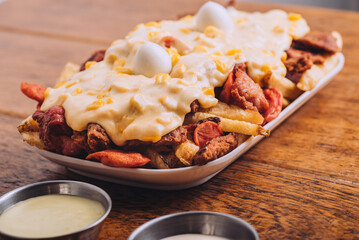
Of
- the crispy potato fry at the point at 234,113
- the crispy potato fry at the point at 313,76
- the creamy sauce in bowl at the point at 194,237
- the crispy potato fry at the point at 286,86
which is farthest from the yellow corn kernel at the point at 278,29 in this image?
the creamy sauce in bowl at the point at 194,237

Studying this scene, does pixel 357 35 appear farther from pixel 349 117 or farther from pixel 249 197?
pixel 249 197

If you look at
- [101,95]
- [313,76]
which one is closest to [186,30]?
[313,76]

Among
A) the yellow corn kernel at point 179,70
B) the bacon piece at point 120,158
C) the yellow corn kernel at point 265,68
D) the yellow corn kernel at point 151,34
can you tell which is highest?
the yellow corn kernel at point 151,34

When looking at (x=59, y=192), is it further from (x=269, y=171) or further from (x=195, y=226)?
(x=269, y=171)

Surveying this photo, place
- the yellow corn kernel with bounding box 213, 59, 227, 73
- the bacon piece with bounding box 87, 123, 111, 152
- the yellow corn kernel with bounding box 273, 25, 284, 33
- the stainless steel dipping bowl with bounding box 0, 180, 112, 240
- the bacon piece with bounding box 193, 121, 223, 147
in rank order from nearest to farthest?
the stainless steel dipping bowl with bounding box 0, 180, 112, 240 < the bacon piece with bounding box 87, 123, 111, 152 < the bacon piece with bounding box 193, 121, 223, 147 < the yellow corn kernel with bounding box 213, 59, 227, 73 < the yellow corn kernel with bounding box 273, 25, 284, 33

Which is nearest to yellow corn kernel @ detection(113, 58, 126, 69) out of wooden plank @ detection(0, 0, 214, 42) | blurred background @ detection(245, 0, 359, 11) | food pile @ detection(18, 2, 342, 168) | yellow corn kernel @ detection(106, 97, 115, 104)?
food pile @ detection(18, 2, 342, 168)

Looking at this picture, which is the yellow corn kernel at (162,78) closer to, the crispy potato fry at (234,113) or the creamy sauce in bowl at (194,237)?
the crispy potato fry at (234,113)

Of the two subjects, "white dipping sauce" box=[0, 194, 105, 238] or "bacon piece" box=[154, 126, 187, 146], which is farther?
"bacon piece" box=[154, 126, 187, 146]

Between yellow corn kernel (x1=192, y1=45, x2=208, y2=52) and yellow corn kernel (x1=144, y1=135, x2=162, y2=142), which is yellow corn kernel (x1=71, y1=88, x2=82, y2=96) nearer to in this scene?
yellow corn kernel (x1=144, y1=135, x2=162, y2=142)
